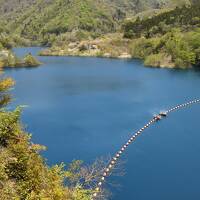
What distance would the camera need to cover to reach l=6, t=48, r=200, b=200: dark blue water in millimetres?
45656

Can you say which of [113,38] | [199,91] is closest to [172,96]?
[199,91]

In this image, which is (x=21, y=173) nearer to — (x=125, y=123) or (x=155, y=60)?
(x=125, y=123)

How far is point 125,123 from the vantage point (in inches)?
2648

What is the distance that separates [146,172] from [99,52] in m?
142

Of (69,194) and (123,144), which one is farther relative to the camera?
(123,144)

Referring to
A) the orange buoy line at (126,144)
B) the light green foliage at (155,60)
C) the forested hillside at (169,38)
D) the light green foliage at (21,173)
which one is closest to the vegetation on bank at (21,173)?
the light green foliage at (21,173)

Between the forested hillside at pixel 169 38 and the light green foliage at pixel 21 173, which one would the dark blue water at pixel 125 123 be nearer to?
the light green foliage at pixel 21 173

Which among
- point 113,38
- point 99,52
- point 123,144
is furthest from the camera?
point 113,38

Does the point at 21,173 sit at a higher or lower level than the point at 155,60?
higher

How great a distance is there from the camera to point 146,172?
4747 centimetres

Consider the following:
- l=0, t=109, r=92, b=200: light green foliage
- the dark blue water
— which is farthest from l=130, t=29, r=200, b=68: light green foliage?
l=0, t=109, r=92, b=200: light green foliage

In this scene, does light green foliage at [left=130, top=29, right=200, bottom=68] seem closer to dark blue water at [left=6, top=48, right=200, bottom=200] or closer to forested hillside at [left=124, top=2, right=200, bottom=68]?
forested hillside at [left=124, top=2, right=200, bottom=68]

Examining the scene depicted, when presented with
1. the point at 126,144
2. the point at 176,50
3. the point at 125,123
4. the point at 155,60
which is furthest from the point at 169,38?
the point at 126,144

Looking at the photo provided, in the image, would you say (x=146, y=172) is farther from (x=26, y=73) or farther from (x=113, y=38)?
(x=113, y=38)
